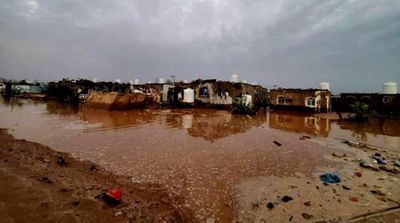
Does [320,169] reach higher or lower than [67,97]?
lower

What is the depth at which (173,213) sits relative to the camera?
3.89 metres

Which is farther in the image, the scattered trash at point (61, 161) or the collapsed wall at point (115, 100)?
the collapsed wall at point (115, 100)

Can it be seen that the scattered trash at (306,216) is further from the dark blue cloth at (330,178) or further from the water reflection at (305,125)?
the water reflection at (305,125)

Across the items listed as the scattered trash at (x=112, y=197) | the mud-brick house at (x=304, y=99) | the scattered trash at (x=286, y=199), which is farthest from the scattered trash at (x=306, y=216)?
the mud-brick house at (x=304, y=99)

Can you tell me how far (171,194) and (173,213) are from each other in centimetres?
86

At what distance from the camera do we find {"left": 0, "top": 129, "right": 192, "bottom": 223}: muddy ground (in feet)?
10.7

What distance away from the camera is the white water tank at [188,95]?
25766 mm

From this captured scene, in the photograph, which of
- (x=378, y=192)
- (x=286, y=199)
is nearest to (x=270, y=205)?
(x=286, y=199)

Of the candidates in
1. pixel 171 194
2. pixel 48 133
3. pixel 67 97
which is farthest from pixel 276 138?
pixel 67 97

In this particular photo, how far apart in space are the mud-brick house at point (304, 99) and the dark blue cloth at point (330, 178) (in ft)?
64.8

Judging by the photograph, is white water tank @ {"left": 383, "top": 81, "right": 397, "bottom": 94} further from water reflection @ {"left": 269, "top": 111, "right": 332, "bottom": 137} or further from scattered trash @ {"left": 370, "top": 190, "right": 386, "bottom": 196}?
scattered trash @ {"left": 370, "top": 190, "right": 386, "bottom": 196}

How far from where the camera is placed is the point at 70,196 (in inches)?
150

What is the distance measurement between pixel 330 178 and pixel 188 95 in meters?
20.9

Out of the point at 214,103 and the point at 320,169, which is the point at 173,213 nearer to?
the point at 320,169
